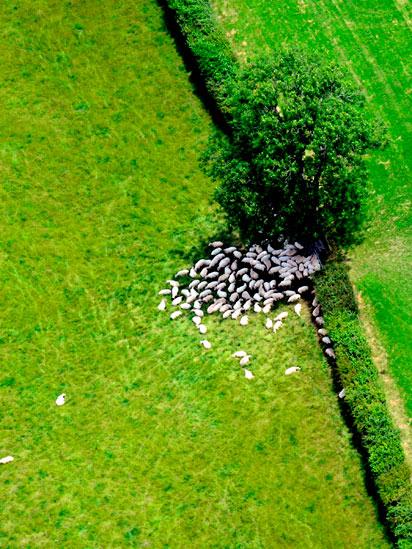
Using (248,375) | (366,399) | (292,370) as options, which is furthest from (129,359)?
(366,399)

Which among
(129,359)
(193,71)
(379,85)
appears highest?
(193,71)

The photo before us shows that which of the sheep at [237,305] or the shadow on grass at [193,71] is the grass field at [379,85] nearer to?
the shadow on grass at [193,71]

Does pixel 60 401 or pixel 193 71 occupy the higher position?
pixel 193 71

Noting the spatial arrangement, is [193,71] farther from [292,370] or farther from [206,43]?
[292,370]

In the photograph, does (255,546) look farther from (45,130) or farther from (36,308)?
(45,130)

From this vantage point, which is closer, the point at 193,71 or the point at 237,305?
the point at 237,305

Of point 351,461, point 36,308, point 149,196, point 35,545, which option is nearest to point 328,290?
point 351,461

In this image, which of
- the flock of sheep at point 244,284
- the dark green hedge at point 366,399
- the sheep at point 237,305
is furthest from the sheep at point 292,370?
the sheep at point 237,305
